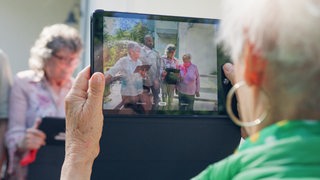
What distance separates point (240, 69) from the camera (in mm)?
744

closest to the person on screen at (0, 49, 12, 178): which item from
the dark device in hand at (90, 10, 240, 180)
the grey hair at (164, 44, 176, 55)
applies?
the dark device in hand at (90, 10, 240, 180)

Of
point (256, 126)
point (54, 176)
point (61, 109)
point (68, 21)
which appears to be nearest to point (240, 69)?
point (256, 126)

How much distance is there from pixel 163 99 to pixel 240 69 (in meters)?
0.40

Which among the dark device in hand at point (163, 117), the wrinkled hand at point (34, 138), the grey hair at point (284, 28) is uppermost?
the grey hair at point (284, 28)

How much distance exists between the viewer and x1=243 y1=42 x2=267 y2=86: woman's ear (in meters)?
0.70

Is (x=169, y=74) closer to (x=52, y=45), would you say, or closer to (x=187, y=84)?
(x=187, y=84)

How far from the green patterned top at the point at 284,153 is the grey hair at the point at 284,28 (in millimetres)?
81

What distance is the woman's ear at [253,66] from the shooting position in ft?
2.29

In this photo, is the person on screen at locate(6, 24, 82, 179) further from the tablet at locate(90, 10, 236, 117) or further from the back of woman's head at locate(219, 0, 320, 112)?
the back of woman's head at locate(219, 0, 320, 112)

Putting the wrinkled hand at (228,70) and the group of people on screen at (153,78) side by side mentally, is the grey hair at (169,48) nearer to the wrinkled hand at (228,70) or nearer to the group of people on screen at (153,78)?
the group of people on screen at (153,78)

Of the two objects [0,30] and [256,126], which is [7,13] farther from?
[256,126]

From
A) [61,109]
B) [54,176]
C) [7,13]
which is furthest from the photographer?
[7,13]

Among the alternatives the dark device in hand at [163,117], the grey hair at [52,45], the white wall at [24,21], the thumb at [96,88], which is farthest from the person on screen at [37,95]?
the thumb at [96,88]

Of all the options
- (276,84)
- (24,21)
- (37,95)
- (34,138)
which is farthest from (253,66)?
(24,21)
